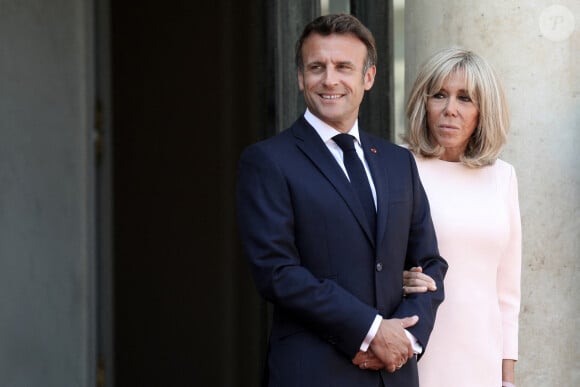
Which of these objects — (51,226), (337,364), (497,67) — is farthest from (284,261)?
(51,226)

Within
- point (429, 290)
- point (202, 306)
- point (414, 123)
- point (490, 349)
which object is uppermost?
point (414, 123)

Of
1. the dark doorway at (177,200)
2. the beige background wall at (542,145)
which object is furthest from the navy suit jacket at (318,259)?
the dark doorway at (177,200)

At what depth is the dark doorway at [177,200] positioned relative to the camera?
22.4ft

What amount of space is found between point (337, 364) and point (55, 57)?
9.81 feet

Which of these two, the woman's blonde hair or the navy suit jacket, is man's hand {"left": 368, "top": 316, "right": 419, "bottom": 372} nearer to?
the navy suit jacket

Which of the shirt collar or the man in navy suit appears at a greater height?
the shirt collar

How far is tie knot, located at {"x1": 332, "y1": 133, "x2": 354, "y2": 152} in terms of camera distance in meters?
3.06

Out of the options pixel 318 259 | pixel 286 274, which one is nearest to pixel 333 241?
pixel 318 259

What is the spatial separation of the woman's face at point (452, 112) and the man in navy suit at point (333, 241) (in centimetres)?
35

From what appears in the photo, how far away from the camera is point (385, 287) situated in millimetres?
2969

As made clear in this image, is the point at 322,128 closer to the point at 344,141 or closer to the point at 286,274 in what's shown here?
the point at 344,141

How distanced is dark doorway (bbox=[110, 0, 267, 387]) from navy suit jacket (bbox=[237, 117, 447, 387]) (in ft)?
12.3

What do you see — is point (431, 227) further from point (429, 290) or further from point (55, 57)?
point (55, 57)

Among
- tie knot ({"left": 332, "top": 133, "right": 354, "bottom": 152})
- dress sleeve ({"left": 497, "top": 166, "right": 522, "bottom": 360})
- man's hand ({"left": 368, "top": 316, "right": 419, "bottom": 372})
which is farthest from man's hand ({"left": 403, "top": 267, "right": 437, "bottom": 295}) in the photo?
dress sleeve ({"left": 497, "top": 166, "right": 522, "bottom": 360})
